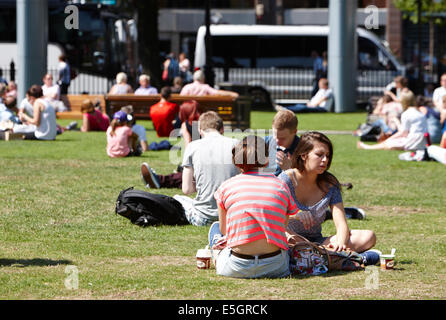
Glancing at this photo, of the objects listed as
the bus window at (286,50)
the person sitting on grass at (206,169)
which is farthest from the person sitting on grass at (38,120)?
the bus window at (286,50)

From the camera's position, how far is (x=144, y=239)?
900cm

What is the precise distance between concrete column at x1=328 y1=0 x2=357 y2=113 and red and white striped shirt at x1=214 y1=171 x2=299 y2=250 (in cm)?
2453

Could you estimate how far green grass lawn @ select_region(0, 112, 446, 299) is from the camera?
21.8 ft

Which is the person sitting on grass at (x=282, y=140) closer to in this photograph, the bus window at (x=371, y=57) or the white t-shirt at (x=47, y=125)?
the white t-shirt at (x=47, y=125)

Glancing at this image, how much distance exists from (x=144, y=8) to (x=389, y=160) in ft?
52.4

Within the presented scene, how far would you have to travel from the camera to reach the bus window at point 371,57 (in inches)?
1340

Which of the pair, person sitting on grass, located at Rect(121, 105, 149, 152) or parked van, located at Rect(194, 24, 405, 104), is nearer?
person sitting on grass, located at Rect(121, 105, 149, 152)

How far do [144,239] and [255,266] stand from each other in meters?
2.23

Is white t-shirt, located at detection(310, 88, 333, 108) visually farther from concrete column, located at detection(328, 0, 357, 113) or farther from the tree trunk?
the tree trunk

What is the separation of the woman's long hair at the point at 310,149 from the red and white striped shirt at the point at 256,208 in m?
0.42

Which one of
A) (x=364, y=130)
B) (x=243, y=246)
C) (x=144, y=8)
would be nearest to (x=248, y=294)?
(x=243, y=246)

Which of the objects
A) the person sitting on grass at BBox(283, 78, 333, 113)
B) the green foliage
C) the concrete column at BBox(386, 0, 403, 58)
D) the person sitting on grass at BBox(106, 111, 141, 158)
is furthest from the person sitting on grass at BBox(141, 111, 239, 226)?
the concrete column at BBox(386, 0, 403, 58)

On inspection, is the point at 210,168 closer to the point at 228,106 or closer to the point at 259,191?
the point at 259,191

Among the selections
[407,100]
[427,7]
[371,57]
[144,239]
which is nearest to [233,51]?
[371,57]
